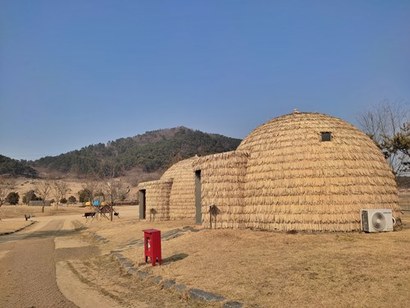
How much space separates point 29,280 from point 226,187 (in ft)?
27.3

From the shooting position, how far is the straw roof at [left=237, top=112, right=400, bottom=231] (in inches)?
534

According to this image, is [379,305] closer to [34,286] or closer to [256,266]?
[256,266]

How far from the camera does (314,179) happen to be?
45.6 ft

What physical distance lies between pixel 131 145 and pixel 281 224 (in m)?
167

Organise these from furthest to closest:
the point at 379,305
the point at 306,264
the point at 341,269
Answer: the point at 306,264 → the point at 341,269 → the point at 379,305

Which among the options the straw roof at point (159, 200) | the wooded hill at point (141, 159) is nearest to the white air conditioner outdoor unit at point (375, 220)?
the straw roof at point (159, 200)

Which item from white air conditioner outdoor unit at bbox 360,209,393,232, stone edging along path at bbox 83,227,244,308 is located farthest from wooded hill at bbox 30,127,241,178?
stone edging along path at bbox 83,227,244,308

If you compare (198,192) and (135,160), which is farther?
(135,160)

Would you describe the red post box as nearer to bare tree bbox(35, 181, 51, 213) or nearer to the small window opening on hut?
the small window opening on hut

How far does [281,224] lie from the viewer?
13.9 m

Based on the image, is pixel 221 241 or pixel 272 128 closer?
pixel 221 241

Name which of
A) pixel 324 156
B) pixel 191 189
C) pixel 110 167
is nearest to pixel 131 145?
pixel 110 167

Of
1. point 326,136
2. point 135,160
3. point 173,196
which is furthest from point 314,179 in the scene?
point 135,160

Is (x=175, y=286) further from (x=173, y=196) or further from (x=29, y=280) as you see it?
(x=173, y=196)
